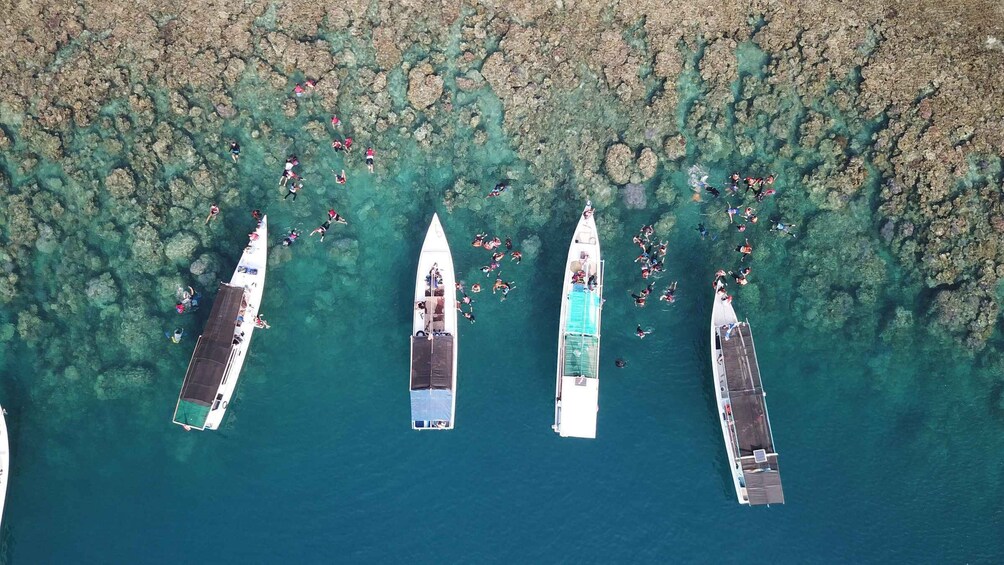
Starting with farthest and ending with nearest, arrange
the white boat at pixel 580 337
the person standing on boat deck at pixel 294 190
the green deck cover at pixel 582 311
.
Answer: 1. the person standing on boat deck at pixel 294 190
2. the green deck cover at pixel 582 311
3. the white boat at pixel 580 337

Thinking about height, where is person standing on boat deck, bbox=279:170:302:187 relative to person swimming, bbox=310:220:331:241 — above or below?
above

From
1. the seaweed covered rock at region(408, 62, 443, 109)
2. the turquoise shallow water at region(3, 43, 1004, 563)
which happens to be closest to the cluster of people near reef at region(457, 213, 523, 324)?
the turquoise shallow water at region(3, 43, 1004, 563)

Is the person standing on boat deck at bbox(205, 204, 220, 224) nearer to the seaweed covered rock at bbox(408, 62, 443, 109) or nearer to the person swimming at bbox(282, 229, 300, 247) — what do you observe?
the person swimming at bbox(282, 229, 300, 247)

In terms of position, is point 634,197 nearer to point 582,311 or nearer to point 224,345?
point 582,311

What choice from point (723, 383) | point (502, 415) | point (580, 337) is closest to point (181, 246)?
point (502, 415)

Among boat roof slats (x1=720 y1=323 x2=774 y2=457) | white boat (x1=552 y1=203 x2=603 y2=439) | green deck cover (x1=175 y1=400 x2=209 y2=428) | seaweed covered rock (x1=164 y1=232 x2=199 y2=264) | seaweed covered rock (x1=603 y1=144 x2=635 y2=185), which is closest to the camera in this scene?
boat roof slats (x1=720 y1=323 x2=774 y2=457)

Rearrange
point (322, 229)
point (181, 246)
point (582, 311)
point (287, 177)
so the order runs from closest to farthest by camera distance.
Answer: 1. point (582, 311)
2. point (181, 246)
3. point (322, 229)
4. point (287, 177)

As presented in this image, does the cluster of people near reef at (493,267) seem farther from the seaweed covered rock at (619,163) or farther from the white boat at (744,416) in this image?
the white boat at (744,416)

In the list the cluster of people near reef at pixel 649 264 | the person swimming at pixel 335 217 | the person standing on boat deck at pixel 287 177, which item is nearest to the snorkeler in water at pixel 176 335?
the person standing on boat deck at pixel 287 177
